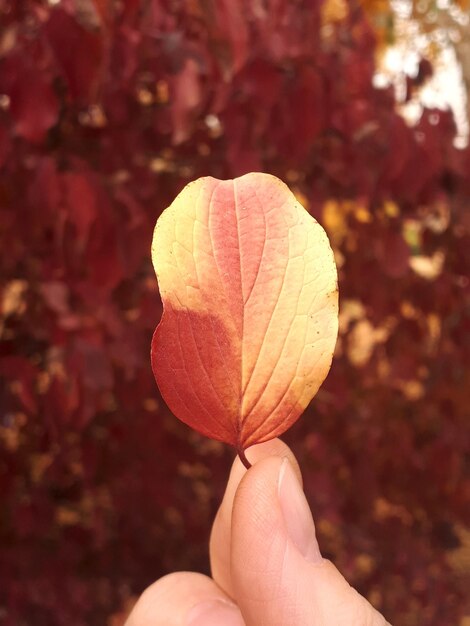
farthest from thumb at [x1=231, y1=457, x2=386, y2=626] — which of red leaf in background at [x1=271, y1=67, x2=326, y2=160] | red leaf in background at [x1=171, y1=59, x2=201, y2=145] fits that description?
red leaf in background at [x1=271, y1=67, x2=326, y2=160]

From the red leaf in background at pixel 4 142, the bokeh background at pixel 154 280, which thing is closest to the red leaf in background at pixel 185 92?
the bokeh background at pixel 154 280

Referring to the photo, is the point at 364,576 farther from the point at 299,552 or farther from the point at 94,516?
the point at 299,552

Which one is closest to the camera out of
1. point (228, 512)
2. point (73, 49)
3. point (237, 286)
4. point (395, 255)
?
point (237, 286)

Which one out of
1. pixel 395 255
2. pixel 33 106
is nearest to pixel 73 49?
pixel 33 106

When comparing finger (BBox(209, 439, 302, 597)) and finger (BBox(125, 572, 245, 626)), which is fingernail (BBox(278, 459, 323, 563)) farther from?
finger (BBox(125, 572, 245, 626))

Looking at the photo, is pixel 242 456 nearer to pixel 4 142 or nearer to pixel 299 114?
pixel 4 142

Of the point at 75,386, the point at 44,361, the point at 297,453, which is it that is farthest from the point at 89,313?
the point at 297,453

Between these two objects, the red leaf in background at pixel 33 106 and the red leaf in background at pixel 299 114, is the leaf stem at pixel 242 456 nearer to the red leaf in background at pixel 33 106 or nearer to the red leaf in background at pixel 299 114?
the red leaf in background at pixel 33 106
